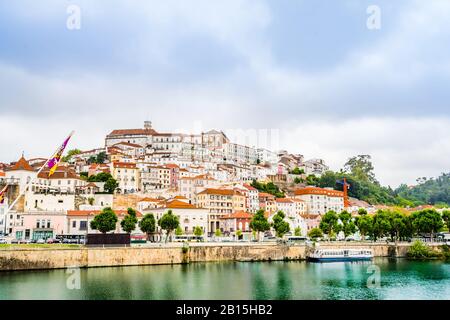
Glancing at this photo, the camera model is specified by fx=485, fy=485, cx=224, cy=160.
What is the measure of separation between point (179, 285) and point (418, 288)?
16.1 m

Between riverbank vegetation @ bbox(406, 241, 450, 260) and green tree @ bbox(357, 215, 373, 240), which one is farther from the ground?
green tree @ bbox(357, 215, 373, 240)

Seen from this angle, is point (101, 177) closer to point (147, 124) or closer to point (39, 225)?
point (39, 225)

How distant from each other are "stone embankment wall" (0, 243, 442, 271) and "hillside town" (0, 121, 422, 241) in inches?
160

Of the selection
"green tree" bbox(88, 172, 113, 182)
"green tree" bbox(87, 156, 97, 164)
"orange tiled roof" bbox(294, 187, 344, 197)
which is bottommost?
"orange tiled roof" bbox(294, 187, 344, 197)

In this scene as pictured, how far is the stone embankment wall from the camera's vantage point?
1546 inches

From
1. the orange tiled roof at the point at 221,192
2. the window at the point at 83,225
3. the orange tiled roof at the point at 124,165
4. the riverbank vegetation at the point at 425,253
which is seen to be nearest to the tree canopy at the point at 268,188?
the orange tiled roof at the point at 221,192

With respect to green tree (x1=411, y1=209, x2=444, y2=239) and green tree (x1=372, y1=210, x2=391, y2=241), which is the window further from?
green tree (x1=411, y1=209, x2=444, y2=239)

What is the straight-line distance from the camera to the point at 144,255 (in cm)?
4475

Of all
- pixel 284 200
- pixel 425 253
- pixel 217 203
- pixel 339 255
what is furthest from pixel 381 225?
→ pixel 284 200

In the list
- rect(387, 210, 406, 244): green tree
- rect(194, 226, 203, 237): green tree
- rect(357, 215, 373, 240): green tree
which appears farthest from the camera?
rect(194, 226, 203, 237): green tree

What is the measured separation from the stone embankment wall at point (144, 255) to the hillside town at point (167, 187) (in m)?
4.07

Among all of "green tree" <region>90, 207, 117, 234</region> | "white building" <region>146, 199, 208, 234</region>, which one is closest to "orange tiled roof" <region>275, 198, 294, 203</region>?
"white building" <region>146, 199, 208, 234</region>

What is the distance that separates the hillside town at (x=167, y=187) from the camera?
198 ft

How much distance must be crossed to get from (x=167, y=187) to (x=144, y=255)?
49.1 metres
